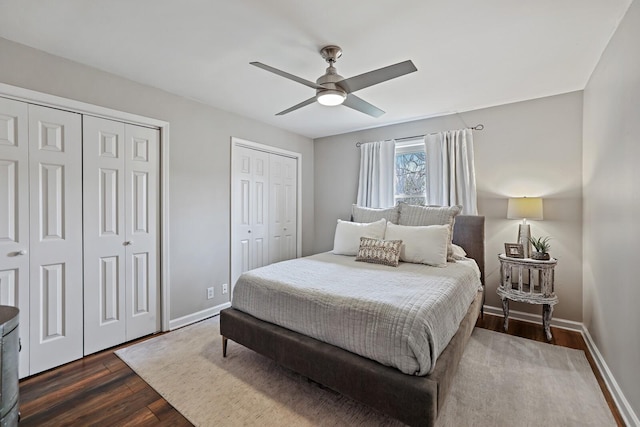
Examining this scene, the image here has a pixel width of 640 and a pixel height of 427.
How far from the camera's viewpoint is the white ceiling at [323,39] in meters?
1.73

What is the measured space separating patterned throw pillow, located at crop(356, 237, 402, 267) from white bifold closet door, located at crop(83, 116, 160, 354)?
215 centimetres

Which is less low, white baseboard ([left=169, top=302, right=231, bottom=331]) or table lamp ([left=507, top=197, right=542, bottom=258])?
table lamp ([left=507, top=197, right=542, bottom=258])

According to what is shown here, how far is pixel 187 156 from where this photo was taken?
3141mm

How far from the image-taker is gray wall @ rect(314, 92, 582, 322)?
118 inches

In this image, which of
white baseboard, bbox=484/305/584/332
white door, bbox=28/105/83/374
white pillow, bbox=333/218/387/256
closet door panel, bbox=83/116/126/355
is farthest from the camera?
white pillow, bbox=333/218/387/256

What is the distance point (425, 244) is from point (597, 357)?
1.59 m

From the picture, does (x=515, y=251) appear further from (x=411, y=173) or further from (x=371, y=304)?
(x=371, y=304)

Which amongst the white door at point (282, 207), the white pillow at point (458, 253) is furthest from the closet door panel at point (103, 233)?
the white pillow at point (458, 253)

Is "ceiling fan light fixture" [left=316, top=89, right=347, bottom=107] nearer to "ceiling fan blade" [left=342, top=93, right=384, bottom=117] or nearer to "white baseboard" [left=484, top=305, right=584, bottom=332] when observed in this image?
"ceiling fan blade" [left=342, top=93, right=384, bottom=117]

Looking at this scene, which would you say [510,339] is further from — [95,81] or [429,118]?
[95,81]

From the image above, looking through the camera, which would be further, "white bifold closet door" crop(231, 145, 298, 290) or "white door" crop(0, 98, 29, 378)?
"white bifold closet door" crop(231, 145, 298, 290)

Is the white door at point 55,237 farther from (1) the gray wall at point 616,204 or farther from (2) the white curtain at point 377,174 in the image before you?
(1) the gray wall at point 616,204

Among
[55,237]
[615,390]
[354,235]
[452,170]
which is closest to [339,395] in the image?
[354,235]

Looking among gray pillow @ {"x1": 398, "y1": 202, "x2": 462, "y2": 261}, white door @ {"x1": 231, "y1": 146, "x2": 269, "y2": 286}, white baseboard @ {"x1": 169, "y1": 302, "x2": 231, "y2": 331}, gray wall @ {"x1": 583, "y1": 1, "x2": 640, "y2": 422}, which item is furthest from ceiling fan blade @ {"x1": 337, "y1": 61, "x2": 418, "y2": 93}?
white baseboard @ {"x1": 169, "y1": 302, "x2": 231, "y2": 331}
